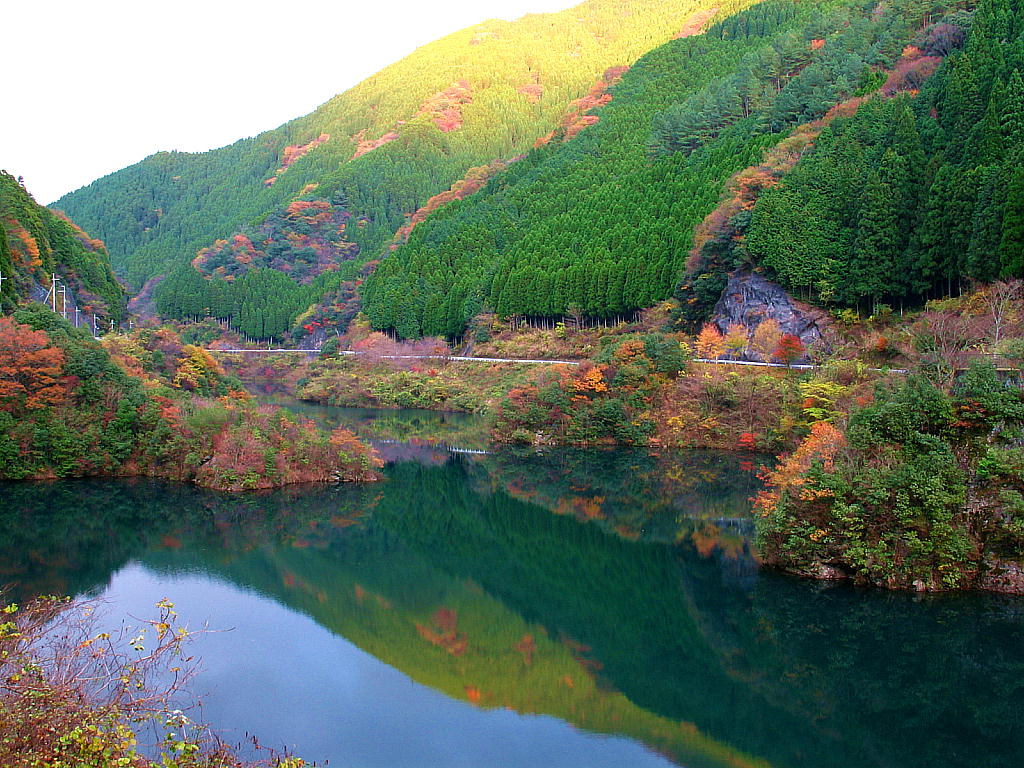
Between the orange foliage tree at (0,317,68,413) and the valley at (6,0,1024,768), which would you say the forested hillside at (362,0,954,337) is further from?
the orange foliage tree at (0,317,68,413)

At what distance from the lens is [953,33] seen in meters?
54.1

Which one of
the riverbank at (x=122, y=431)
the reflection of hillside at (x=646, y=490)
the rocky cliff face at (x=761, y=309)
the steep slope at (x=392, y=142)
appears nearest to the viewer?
the reflection of hillside at (x=646, y=490)

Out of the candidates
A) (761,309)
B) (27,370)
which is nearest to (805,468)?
(761,309)

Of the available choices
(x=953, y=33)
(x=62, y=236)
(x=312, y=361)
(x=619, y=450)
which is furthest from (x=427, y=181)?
(x=619, y=450)

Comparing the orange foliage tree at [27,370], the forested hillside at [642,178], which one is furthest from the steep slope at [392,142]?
the orange foliage tree at [27,370]

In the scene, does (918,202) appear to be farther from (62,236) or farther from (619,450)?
(62,236)

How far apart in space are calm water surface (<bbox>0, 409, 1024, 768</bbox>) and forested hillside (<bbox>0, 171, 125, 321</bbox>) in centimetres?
1691

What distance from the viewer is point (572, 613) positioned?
21688mm

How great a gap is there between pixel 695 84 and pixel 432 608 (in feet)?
269

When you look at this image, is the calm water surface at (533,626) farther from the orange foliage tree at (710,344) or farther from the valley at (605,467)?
the orange foliage tree at (710,344)

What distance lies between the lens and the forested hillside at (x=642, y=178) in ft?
190

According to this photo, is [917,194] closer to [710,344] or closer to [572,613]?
[710,344]

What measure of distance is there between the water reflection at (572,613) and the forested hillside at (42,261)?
55.9 ft

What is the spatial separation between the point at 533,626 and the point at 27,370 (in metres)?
23.0
